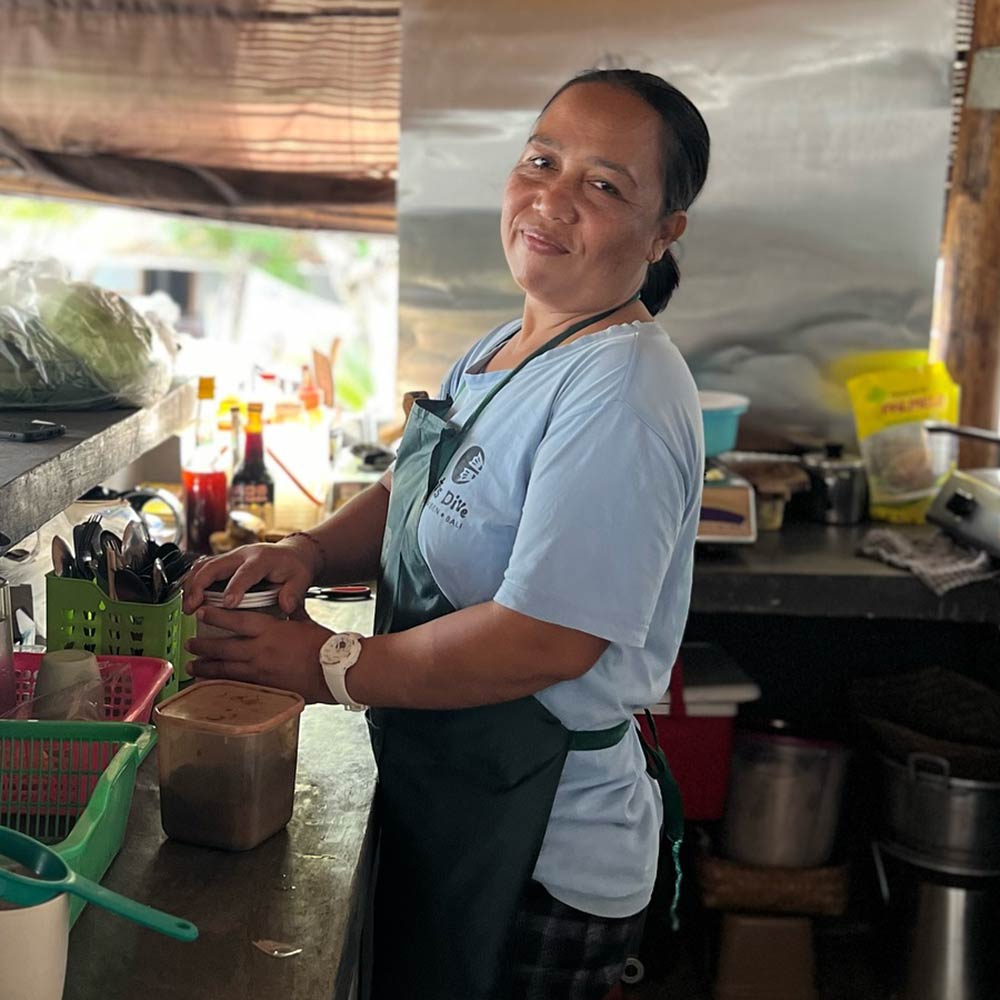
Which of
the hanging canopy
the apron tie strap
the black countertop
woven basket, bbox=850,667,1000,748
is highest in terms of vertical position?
the hanging canopy

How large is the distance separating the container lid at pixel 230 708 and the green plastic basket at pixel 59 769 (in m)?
0.05

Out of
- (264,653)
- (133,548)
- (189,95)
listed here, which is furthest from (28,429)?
(189,95)

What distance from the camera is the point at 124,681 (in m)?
1.64

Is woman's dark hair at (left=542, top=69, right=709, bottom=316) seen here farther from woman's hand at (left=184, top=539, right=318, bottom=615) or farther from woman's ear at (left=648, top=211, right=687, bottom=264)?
woman's hand at (left=184, top=539, right=318, bottom=615)

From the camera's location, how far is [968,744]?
10.5 ft

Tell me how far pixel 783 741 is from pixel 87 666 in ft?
6.72

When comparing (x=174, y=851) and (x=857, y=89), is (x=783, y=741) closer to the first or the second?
(x=857, y=89)

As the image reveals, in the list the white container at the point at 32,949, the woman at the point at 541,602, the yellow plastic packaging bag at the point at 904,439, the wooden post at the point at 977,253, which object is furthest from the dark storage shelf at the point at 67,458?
the wooden post at the point at 977,253

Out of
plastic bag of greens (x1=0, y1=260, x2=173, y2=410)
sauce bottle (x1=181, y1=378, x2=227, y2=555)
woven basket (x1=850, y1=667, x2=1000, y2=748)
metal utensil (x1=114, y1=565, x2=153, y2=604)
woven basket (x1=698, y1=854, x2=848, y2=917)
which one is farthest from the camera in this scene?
woven basket (x1=850, y1=667, x2=1000, y2=748)

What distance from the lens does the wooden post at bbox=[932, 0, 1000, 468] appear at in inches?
135

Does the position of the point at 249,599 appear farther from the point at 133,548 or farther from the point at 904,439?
the point at 904,439

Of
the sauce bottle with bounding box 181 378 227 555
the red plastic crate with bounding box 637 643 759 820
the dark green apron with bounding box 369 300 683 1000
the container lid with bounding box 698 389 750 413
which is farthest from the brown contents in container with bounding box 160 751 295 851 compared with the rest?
the container lid with bounding box 698 389 750 413

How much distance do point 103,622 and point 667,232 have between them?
0.90 m

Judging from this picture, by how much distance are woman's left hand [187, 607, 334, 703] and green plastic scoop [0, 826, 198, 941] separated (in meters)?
0.46
